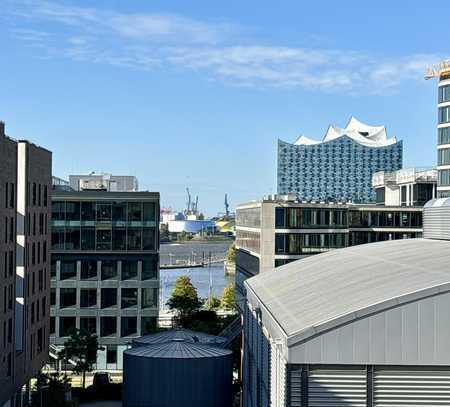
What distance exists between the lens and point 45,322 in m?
63.3

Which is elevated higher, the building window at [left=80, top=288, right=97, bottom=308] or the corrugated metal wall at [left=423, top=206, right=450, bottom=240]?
the corrugated metal wall at [left=423, top=206, right=450, bottom=240]

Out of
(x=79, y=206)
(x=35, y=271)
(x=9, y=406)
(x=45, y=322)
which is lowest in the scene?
(x=9, y=406)

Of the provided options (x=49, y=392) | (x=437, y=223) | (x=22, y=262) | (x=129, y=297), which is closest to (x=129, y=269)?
(x=129, y=297)

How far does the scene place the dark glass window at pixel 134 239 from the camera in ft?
253

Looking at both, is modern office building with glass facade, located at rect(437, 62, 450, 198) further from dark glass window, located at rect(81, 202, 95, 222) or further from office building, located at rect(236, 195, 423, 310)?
dark glass window, located at rect(81, 202, 95, 222)

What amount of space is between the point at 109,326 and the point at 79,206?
37.6 ft

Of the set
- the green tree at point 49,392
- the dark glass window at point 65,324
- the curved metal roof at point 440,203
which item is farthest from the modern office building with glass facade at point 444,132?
the green tree at point 49,392

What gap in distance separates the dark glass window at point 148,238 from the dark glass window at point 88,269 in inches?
192

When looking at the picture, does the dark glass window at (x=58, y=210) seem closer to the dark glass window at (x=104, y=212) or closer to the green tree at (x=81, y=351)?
the dark glass window at (x=104, y=212)

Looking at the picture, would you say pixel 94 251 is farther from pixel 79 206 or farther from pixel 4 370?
pixel 4 370

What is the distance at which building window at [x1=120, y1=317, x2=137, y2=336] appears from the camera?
76.8 metres

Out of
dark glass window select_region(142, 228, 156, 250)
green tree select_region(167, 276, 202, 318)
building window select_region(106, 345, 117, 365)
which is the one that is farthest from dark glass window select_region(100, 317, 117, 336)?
green tree select_region(167, 276, 202, 318)

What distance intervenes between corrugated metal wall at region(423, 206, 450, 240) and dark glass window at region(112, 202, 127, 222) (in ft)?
119

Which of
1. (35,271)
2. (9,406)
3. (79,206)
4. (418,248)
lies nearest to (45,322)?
(35,271)
